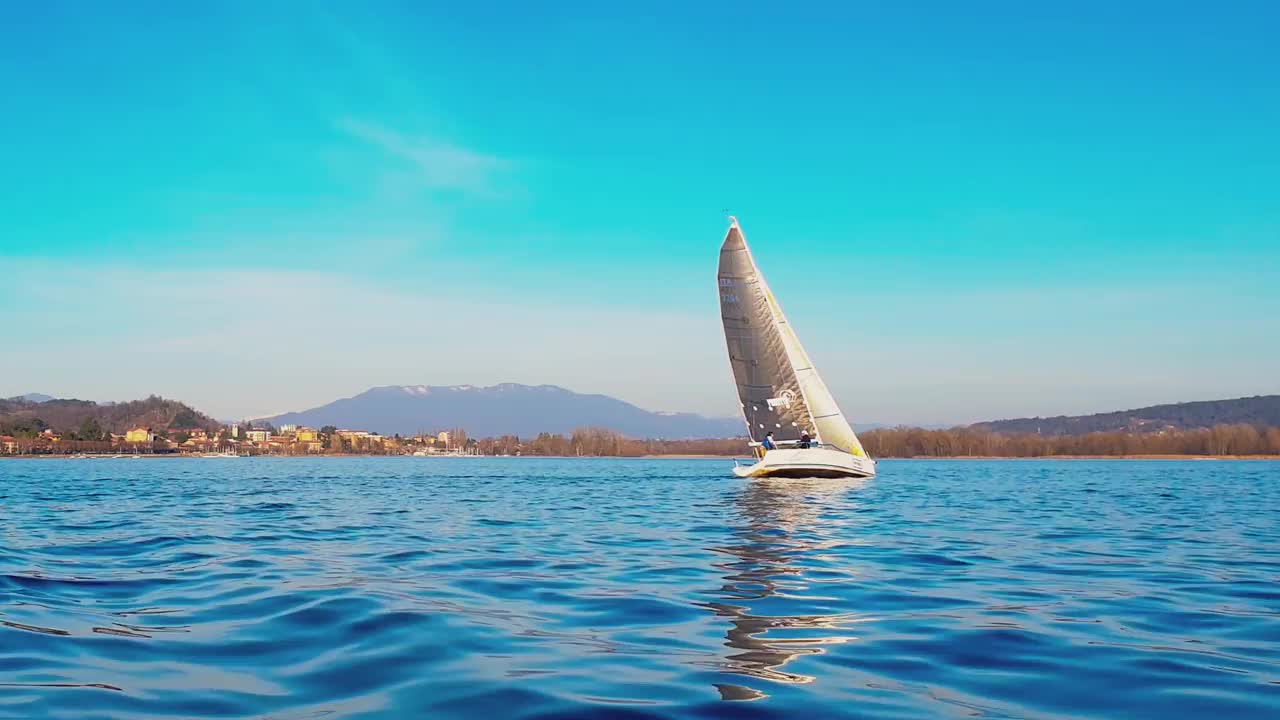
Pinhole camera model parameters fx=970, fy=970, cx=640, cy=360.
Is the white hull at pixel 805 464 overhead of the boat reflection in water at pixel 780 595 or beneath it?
overhead

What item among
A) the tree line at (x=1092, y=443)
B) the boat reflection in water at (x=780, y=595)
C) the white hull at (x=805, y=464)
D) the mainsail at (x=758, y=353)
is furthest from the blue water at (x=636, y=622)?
the tree line at (x=1092, y=443)

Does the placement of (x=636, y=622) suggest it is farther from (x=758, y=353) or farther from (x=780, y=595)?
(x=758, y=353)

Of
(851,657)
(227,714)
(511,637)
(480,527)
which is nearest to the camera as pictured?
(227,714)

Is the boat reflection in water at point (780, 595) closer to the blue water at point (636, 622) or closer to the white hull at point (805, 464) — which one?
the blue water at point (636, 622)

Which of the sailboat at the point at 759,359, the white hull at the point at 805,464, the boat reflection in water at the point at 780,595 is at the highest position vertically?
the sailboat at the point at 759,359

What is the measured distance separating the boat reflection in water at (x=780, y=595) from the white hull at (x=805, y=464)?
66.4 feet

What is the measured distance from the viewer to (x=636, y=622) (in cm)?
943

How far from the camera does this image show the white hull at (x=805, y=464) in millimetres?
44344

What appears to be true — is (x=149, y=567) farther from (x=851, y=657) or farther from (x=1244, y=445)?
(x=1244, y=445)

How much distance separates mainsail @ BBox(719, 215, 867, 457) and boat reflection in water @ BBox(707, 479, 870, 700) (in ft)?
83.5

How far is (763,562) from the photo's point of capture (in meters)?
14.5

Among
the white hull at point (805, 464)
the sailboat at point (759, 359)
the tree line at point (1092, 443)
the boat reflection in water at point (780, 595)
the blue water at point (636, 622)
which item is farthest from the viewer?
the tree line at point (1092, 443)

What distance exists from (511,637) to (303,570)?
5.82 m

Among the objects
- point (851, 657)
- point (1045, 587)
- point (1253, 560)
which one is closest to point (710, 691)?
point (851, 657)
